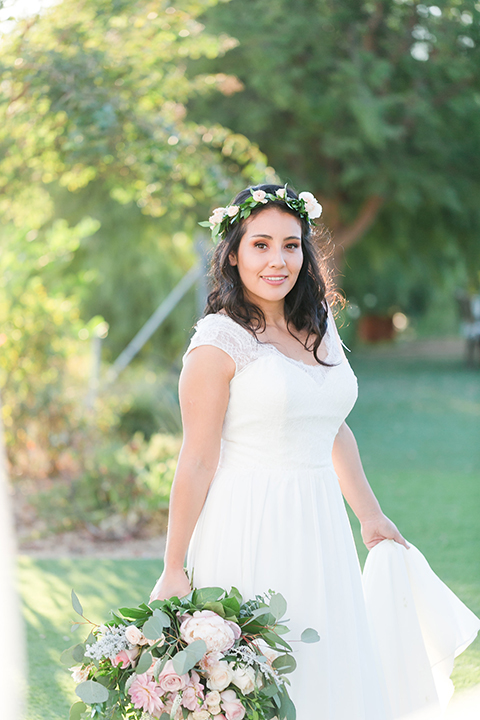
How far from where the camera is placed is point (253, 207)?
2.23 meters

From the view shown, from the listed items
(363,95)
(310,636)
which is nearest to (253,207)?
(310,636)

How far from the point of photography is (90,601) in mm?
4578

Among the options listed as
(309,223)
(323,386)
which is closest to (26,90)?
(309,223)

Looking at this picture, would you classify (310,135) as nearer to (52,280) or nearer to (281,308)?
(52,280)

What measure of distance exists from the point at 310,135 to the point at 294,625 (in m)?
10.00

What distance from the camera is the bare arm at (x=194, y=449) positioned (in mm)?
2014

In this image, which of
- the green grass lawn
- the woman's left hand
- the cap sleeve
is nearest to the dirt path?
the green grass lawn

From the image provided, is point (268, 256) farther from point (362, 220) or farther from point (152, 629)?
point (362, 220)

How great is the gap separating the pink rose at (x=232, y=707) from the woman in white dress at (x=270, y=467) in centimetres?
31

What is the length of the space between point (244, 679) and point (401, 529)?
476 cm

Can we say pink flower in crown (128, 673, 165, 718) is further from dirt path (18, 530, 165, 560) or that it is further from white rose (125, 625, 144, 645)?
dirt path (18, 530, 165, 560)

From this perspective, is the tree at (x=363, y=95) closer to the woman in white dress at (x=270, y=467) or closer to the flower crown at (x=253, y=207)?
the flower crown at (x=253, y=207)

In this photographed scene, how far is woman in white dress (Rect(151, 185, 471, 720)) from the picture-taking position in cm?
206

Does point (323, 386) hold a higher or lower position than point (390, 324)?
higher
